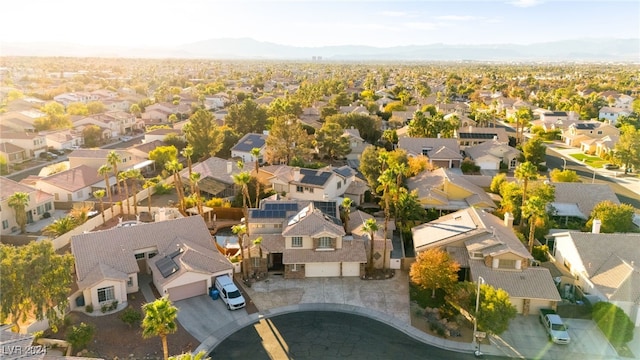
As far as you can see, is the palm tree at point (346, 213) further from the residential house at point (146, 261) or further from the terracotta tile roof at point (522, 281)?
the terracotta tile roof at point (522, 281)

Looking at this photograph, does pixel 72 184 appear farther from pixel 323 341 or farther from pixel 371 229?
pixel 323 341

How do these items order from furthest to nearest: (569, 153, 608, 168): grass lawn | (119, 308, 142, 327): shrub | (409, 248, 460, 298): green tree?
1. (569, 153, 608, 168): grass lawn
2. (409, 248, 460, 298): green tree
3. (119, 308, 142, 327): shrub

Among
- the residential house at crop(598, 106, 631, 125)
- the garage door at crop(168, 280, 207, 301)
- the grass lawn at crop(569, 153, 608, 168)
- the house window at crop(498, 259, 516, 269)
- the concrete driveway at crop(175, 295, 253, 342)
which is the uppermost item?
the residential house at crop(598, 106, 631, 125)

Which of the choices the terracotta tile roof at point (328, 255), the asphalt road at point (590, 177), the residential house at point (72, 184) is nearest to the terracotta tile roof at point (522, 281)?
the terracotta tile roof at point (328, 255)

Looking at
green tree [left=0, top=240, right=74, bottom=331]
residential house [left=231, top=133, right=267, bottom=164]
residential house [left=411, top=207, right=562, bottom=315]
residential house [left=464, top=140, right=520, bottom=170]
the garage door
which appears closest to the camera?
green tree [left=0, top=240, right=74, bottom=331]

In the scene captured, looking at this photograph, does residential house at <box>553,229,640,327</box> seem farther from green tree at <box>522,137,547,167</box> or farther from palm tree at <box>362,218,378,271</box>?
green tree at <box>522,137,547,167</box>

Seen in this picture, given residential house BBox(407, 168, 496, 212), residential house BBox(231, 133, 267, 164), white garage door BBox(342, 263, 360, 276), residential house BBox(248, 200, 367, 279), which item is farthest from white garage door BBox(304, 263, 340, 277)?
residential house BBox(231, 133, 267, 164)

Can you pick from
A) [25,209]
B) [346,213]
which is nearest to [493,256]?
[346,213]

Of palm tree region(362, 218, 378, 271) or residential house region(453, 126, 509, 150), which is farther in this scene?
residential house region(453, 126, 509, 150)
